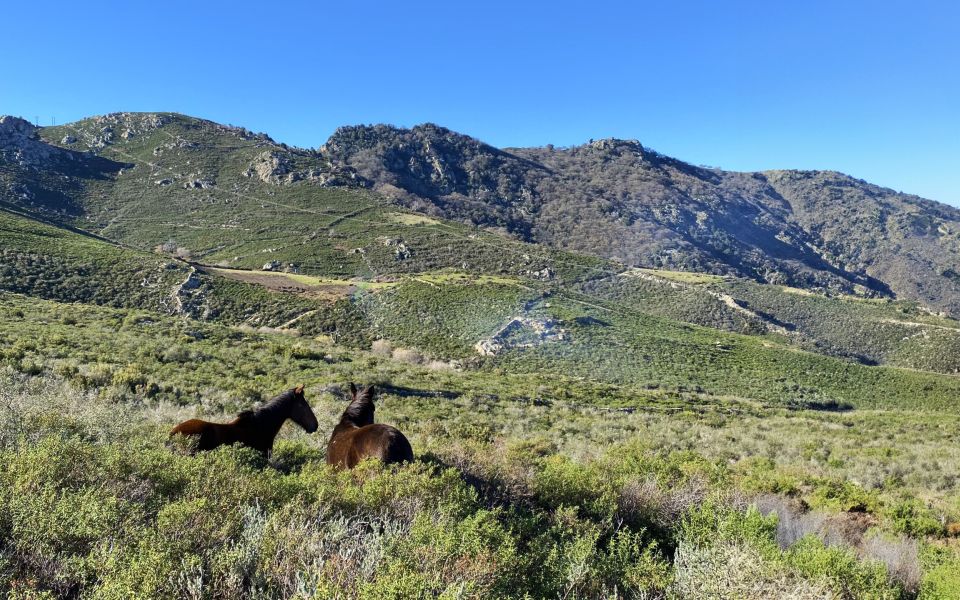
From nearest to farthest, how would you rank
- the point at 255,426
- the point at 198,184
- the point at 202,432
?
the point at 202,432 → the point at 255,426 → the point at 198,184

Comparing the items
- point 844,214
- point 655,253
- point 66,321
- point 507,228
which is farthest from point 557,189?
point 66,321

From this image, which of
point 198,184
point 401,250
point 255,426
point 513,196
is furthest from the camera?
point 513,196

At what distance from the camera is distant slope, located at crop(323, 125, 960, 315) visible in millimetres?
123625

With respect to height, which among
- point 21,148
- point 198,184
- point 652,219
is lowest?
point 198,184

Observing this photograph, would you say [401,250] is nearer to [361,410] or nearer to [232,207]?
[232,207]

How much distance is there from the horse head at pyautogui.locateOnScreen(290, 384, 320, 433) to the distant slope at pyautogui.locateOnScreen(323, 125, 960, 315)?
10741 cm

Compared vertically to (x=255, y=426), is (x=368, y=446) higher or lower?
higher

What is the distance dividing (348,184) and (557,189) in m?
87.8

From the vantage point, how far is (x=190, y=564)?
2.45 m

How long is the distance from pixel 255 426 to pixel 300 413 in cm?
97

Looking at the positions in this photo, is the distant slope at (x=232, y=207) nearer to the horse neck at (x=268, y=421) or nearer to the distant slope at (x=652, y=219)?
the distant slope at (x=652, y=219)

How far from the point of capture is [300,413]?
713 cm

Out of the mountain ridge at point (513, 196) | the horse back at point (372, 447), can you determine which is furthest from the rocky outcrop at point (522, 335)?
the mountain ridge at point (513, 196)

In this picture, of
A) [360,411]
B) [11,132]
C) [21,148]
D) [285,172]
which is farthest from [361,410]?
[11,132]
